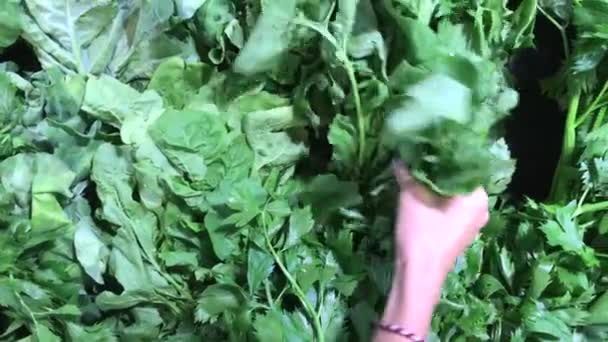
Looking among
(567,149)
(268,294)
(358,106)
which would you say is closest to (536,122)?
(567,149)

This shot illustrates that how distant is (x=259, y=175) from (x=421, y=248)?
0.63 feet

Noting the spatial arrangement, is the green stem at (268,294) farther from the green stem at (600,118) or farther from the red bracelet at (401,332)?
the green stem at (600,118)

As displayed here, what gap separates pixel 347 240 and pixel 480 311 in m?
0.13

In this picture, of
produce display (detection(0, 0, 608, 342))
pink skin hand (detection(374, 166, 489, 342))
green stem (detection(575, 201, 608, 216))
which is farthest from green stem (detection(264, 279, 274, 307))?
green stem (detection(575, 201, 608, 216))

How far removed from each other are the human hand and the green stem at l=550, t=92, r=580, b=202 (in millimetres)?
155

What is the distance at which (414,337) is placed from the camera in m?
0.66

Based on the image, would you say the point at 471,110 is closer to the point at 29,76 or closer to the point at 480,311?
the point at 480,311

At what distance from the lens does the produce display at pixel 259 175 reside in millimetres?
748

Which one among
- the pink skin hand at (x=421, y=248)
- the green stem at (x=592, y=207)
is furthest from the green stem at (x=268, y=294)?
the green stem at (x=592, y=207)

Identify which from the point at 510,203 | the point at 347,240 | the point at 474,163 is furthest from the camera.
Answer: the point at 510,203

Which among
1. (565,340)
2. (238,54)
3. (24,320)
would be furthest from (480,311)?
(24,320)

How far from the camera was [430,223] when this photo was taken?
0.67 metres

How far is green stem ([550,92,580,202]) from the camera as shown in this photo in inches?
31.3

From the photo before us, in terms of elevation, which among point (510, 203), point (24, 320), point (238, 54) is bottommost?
point (24, 320)
